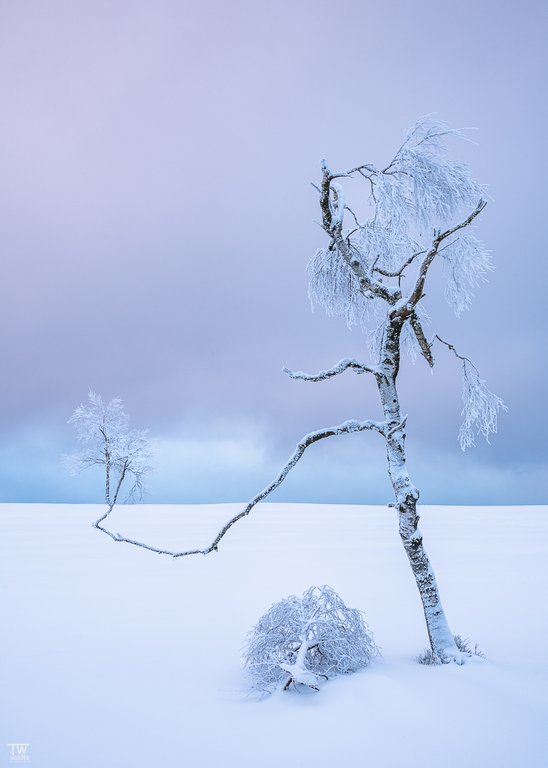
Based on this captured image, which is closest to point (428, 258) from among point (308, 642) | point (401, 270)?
point (401, 270)

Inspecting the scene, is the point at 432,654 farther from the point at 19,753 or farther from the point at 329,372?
the point at 19,753

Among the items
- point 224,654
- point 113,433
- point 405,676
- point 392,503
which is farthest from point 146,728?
point 113,433

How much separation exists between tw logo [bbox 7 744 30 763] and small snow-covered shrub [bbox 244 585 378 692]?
1.80 meters

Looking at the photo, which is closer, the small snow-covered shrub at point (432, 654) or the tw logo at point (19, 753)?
the tw logo at point (19, 753)

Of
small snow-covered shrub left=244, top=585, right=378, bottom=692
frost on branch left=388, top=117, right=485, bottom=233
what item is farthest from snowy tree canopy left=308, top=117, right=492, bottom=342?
small snow-covered shrub left=244, top=585, right=378, bottom=692

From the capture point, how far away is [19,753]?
3385mm

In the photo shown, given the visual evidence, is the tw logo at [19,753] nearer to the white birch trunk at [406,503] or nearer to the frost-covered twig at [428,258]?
the white birch trunk at [406,503]

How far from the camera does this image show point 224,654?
5508 millimetres

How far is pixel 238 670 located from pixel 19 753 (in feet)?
6.94

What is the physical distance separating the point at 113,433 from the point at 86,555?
2013 centimetres

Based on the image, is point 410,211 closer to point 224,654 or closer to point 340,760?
point 340,760

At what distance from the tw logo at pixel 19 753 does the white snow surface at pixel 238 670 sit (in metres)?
0.04

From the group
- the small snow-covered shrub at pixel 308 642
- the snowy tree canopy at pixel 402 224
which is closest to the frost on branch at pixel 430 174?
the snowy tree canopy at pixel 402 224

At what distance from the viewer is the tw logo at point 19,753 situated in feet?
10.9
